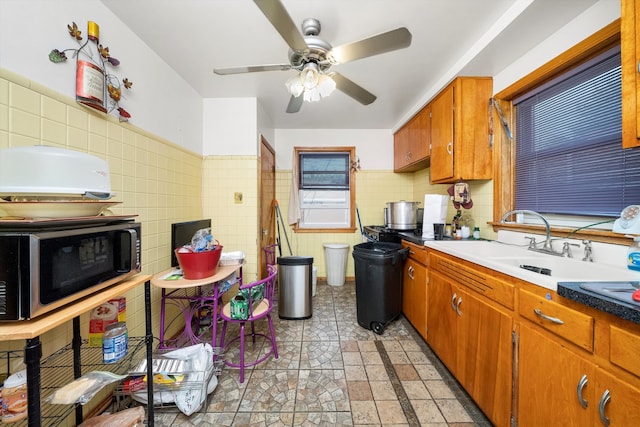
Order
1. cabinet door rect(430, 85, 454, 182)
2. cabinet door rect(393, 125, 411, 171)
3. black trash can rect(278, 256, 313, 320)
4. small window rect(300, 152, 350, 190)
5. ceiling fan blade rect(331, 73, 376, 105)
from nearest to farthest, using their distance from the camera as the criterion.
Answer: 1. ceiling fan blade rect(331, 73, 376, 105)
2. cabinet door rect(430, 85, 454, 182)
3. black trash can rect(278, 256, 313, 320)
4. cabinet door rect(393, 125, 411, 171)
5. small window rect(300, 152, 350, 190)

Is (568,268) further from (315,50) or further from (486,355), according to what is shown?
(315,50)

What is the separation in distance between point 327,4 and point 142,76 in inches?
54.8

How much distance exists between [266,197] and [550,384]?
2.88 m

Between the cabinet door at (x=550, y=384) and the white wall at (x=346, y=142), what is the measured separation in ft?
10.1

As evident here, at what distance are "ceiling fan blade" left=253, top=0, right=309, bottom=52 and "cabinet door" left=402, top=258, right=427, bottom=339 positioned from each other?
182 centimetres

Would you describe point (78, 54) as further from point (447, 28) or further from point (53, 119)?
point (447, 28)

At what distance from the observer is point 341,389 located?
1570 mm

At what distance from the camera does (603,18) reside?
1281 millimetres

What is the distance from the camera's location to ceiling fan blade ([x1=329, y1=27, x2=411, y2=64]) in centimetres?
119

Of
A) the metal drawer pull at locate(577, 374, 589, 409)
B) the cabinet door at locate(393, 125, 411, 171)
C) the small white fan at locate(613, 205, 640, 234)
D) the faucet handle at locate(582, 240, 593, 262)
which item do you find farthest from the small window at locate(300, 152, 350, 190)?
the metal drawer pull at locate(577, 374, 589, 409)

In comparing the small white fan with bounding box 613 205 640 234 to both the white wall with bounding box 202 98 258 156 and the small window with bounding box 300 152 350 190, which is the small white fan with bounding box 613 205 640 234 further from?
the small window with bounding box 300 152 350 190

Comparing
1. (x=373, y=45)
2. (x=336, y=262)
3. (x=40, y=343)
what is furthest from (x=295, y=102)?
(x=336, y=262)

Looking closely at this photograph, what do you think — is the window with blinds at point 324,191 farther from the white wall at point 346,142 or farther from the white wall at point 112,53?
the white wall at point 112,53

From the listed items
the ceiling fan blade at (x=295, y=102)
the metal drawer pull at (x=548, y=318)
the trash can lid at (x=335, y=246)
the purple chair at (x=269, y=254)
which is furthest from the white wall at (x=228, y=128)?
the metal drawer pull at (x=548, y=318)
